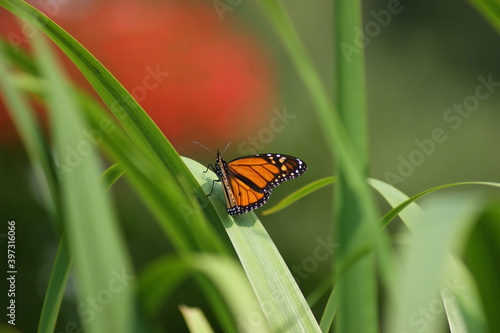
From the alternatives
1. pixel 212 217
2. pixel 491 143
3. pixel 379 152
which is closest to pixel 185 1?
pixel 379 152

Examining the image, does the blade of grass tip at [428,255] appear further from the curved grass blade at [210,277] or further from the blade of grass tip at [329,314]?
the blade of grass tip at [329,314]

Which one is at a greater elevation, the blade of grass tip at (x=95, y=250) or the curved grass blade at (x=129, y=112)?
the curved grass blade at (x=129, y=112)

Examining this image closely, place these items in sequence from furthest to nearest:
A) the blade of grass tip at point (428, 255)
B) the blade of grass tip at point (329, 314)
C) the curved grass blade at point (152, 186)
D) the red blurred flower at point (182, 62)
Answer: the red blurred flower at point (182, 62) < the blade of grass tip at point (329, 314) < the curved grass blade at point (152, 186) < the blade of grass tip at point (428, 255)

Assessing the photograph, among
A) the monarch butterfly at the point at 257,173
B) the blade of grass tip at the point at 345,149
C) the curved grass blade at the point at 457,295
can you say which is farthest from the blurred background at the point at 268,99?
the blade of grass tip at the point at 345,149

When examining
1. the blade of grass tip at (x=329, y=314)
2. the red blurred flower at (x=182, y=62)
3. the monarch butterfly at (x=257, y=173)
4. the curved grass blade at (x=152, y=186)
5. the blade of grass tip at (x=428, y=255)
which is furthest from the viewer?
the red blurred flower at (x=182, y=62)

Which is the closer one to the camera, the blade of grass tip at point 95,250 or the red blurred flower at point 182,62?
the blade of grass tip at point 95,250

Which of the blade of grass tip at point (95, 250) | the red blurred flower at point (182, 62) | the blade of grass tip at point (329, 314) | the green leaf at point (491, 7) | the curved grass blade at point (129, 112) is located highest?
Result: the red blurred flower at point (182, 62)

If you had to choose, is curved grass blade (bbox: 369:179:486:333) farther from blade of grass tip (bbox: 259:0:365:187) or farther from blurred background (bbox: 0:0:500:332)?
blurred background (bbox: 0:0:500:332)

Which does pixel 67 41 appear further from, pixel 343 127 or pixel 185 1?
pixel 185 1

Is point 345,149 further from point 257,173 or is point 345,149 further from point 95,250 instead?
point 257,173
